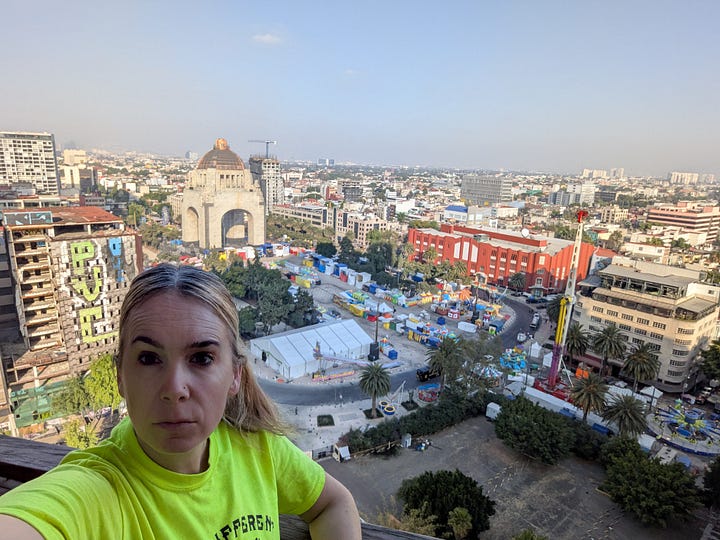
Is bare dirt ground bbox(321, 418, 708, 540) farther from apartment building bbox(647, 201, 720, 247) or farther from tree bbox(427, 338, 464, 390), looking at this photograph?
apartment building bbox(647, 201, 720, 247)

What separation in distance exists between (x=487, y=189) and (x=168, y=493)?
11997 cm

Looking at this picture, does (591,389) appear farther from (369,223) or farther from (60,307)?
(369,223)

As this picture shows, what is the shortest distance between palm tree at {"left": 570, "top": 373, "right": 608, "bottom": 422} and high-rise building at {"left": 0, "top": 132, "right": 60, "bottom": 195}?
3056 inches

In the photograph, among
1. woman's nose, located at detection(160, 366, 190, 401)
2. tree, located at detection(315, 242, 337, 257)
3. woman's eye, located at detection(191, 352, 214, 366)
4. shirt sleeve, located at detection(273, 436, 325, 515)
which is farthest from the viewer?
tree, located at detection(315, 242, 337, 257)

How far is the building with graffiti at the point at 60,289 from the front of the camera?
1988cm

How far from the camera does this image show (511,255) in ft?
139

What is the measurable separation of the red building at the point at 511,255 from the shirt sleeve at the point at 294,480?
137 feet

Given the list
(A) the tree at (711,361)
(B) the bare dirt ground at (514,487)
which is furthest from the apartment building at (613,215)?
(B) the bare dirt ground at (514,487)

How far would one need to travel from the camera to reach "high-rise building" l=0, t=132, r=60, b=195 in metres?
70.3

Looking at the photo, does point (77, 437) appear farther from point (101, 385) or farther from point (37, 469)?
point (37, 469)

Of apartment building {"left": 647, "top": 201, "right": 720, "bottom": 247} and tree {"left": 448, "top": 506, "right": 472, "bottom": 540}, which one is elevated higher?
apartment building {"left": 647, "top": 201, "right": 720, "bottom": 247}

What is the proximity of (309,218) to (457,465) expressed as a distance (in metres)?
54.3

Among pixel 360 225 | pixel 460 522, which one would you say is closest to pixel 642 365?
pixel 460 522

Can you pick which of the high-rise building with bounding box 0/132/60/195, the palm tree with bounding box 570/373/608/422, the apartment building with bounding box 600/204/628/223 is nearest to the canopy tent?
the palm tree with bounding box 570/373/608/422
